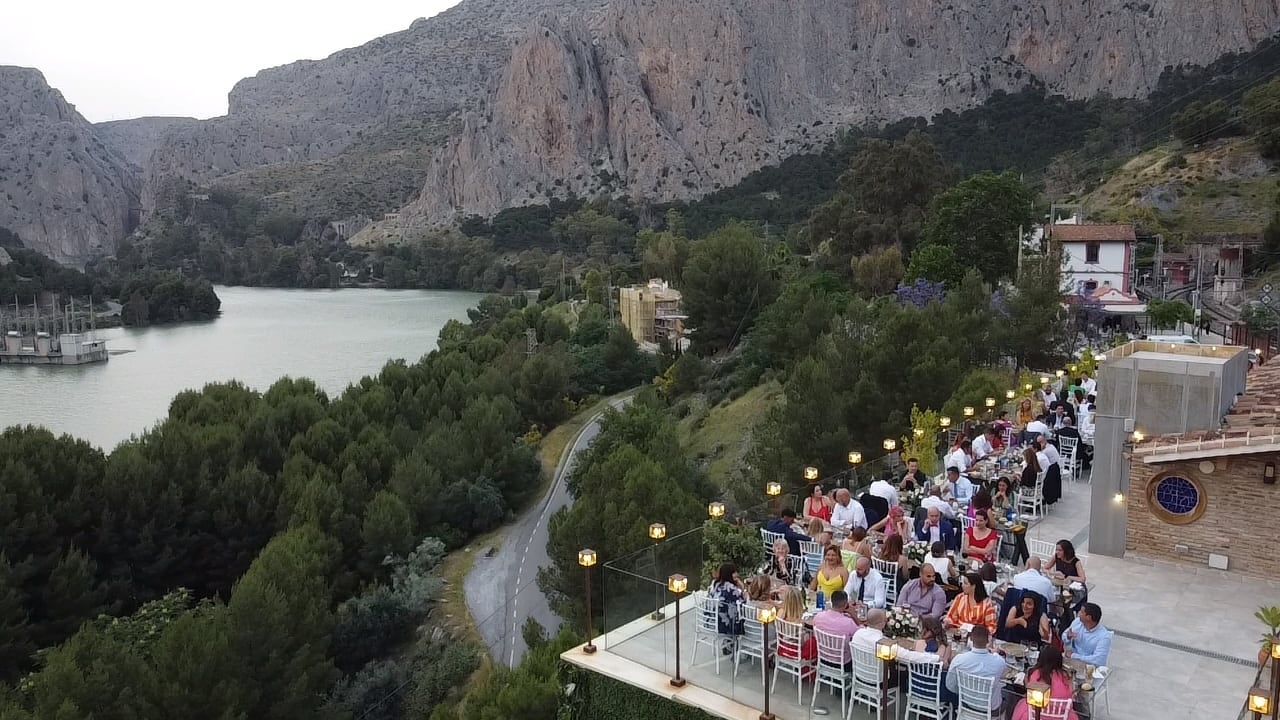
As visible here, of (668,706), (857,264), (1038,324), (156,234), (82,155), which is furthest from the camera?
(82,155)

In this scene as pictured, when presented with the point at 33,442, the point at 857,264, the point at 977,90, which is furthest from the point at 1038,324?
the point at 977,90

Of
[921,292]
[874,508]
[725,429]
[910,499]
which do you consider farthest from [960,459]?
[725,429]

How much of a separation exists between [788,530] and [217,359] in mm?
57186

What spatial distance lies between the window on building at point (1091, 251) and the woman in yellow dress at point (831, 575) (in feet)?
106

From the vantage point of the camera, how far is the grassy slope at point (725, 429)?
2827 cm

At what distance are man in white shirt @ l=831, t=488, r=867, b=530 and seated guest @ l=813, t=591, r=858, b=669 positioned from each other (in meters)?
2.54

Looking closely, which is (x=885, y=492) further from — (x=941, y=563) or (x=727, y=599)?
(x=727, y=599)

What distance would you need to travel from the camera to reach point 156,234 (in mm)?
126000

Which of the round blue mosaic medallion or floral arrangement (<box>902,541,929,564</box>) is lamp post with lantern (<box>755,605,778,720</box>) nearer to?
floral arrangement (<box>902,541,929,564</box>)

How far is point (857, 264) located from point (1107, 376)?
2917cm

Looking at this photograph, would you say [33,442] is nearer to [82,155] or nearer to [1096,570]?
[1096,570]

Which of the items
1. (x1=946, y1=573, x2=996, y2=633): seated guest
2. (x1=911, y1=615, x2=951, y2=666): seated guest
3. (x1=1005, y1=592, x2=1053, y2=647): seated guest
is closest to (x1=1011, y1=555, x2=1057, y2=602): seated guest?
(x1=1005, y1=592, x2=1053, y2=647): seated guest

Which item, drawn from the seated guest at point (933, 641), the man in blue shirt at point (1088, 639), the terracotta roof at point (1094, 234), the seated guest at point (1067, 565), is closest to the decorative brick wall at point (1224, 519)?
the seated guest at point (1067, 565)

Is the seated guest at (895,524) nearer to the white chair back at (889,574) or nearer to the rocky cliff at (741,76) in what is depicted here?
the white chair back at (889,574)
